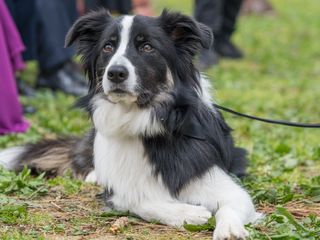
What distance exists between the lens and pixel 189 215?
3926 millimetres

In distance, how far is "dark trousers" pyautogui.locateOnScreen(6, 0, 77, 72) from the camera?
813cm

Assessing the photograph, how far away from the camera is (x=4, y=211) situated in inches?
162

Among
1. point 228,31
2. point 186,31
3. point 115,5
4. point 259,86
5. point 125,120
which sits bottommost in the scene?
point 259,86

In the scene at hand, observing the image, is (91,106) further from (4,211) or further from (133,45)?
(4,211)

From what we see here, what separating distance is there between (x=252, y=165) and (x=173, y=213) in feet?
5.77

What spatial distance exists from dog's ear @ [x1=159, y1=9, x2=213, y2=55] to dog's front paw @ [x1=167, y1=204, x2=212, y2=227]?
0.98 meters

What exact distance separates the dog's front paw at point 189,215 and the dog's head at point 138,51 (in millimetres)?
675

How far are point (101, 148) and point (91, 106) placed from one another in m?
0.27

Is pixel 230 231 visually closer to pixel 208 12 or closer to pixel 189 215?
pixel 189 215

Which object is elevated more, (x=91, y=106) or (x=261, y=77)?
(x=91, y=106)

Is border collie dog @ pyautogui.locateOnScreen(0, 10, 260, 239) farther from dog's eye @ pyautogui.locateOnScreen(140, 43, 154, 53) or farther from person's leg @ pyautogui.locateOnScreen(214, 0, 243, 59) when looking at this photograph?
person's leg @ pyautogui.locateOnScreen(214, 0, 243, 59)

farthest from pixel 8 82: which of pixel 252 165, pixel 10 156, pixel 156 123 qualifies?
pixel 156 123

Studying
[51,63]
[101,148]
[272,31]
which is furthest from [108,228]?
[272,31]

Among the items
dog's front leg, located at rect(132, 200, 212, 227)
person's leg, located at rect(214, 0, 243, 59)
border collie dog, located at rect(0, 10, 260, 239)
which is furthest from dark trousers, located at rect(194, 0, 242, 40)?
dog's front leg, located at rect(132, 200, 212, 227)
